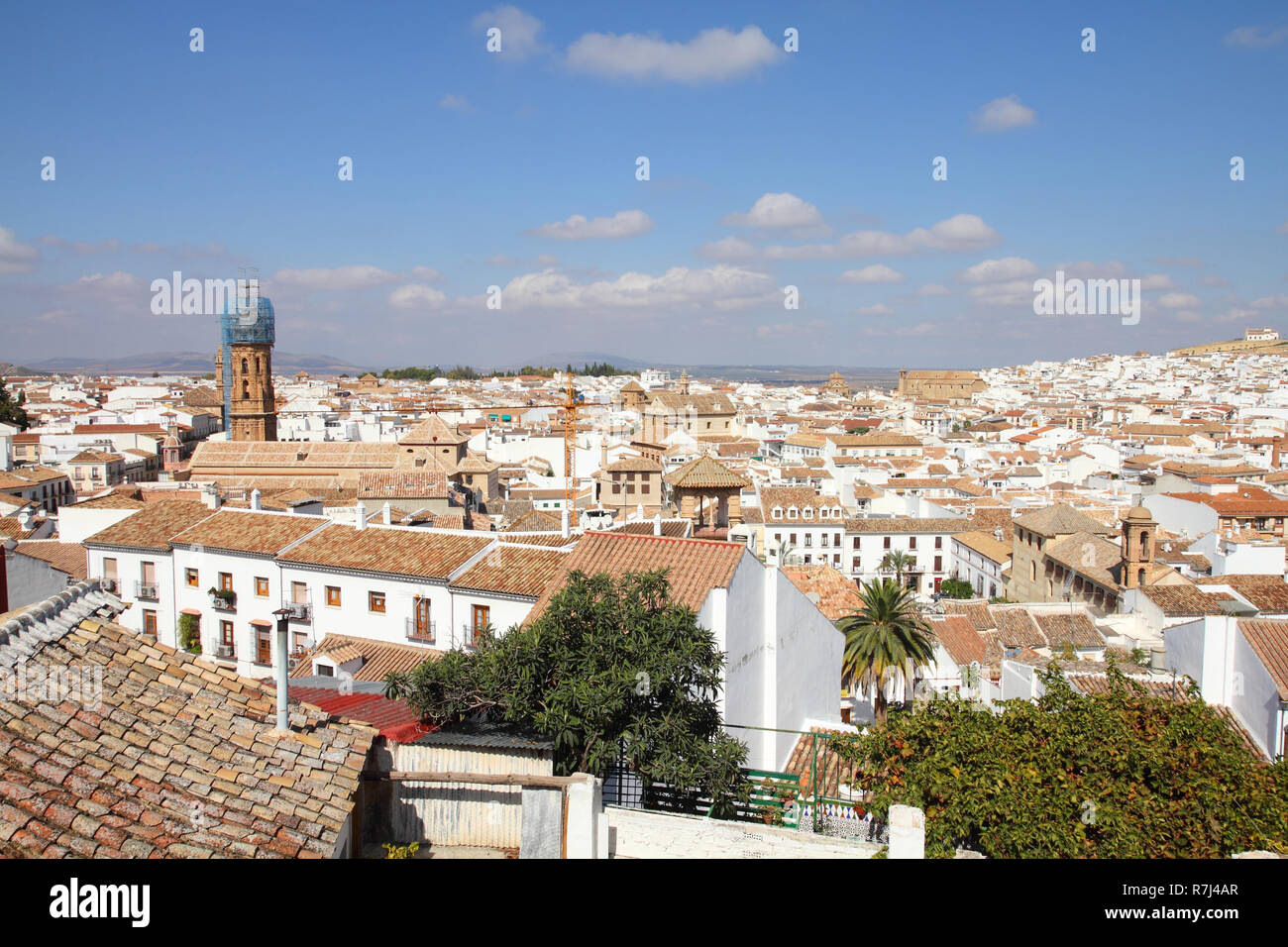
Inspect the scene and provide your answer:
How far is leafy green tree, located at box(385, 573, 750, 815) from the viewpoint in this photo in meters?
8.19

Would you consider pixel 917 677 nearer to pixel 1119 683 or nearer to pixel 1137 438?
pixel 1119 683

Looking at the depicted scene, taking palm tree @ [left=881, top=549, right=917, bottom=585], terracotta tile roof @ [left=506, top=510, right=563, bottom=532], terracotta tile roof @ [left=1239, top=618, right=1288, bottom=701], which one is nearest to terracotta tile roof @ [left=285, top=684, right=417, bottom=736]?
terracotta tile roof @ [left=1239, top=618, right=1288, bottom=701]

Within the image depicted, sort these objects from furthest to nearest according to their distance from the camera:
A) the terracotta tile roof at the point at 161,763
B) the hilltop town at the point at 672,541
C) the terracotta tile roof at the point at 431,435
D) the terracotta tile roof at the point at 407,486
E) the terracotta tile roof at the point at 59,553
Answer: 1. the terracotta tile roof at the point at 431,435
2. the terracotta tile roof at the point at 407,486
3. the terracotta tile roof at the point at 59,553
4. the hilltop town at the point at 672,541
5. the terracotta tile roof at the point at 161,763

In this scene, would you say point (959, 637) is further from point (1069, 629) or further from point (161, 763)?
point (161, 763)

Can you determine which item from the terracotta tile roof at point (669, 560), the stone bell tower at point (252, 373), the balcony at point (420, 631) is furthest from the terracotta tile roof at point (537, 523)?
the stone bell tower at point (252, 373)

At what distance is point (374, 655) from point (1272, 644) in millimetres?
16049

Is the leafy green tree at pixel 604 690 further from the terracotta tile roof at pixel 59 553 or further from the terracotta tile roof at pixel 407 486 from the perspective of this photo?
the terracotta tile roof at pixel 407 486

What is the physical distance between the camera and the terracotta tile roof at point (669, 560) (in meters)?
12.4

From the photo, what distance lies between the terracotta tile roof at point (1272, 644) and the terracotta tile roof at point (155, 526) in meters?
22.4

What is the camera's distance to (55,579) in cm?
1418

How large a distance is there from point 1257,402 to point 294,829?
14441 cm

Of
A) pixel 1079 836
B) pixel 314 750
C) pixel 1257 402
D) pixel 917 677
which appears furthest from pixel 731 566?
pixel 1257 402

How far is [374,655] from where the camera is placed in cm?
1819

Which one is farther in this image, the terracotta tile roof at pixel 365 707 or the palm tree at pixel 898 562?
the palm tree at pixel 898 562
